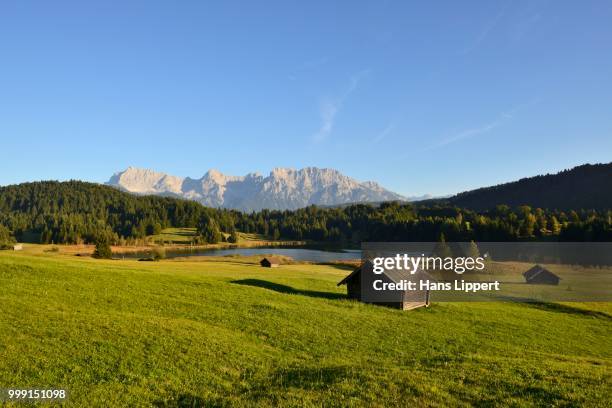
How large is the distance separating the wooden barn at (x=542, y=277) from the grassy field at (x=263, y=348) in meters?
38.7

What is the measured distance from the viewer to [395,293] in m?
41.1

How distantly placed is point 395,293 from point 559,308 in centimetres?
2602

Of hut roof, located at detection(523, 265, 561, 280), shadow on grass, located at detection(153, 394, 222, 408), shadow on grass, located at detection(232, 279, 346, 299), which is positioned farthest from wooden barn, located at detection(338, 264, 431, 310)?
hut roof, located at detection(523, 265, 561, 280)

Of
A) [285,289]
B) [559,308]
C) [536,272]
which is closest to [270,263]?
[285,289]

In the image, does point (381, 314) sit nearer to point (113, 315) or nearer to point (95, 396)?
point (113, 315)

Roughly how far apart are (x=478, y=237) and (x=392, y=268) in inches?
5957

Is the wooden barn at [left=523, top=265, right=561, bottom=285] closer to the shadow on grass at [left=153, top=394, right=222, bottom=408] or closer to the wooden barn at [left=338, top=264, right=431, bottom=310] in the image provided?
the wooden barn at [left=338, top=264, right=431, bottom=310]

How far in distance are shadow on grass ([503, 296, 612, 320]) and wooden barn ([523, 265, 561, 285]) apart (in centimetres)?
2400

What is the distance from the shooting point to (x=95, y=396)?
1378 centimetres

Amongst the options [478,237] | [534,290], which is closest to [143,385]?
[534,290]

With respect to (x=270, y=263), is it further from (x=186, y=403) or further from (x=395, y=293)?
(x=186, y=403)

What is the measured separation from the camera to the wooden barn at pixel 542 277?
Answer: 76.9 m

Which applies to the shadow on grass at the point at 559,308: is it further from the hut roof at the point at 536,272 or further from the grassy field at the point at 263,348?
the hut roof at the point at 536,272

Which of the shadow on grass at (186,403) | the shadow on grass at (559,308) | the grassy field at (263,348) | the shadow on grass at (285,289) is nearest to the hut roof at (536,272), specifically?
the shadow on grass at (559,308)
